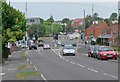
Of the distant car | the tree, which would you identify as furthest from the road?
the tree

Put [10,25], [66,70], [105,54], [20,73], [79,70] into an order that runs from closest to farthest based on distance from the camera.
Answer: [20,73], [79,70], [66,70], [105,54], [10,25]

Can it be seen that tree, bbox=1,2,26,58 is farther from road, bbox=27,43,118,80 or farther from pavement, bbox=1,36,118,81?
road, bbox=27,43,118,80

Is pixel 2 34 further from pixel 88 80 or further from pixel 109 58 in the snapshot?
pixel 88 80

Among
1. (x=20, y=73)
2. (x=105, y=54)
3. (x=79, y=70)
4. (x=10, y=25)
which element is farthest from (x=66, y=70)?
(x=10, y=25)

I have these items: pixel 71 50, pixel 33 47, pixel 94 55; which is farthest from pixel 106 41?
pixel 94 55

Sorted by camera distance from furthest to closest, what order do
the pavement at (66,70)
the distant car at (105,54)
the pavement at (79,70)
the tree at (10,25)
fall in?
1. the tree at (10,25)
2. the distant car at (105,54)
3. the pavement at (66,70)
4. the pavement at (79,70)

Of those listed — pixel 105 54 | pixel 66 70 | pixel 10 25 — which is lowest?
pixel 66 70

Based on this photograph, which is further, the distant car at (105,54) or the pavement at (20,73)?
the distant car at (105,54)

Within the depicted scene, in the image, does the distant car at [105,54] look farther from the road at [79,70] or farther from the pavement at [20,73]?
the pavement at [20,73]

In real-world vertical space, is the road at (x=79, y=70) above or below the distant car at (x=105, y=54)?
below

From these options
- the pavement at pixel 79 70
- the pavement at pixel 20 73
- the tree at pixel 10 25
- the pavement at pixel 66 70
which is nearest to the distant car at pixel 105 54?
the pavement at pixel 66 70

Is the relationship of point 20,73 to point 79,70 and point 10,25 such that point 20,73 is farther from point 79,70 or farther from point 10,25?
point 10,25

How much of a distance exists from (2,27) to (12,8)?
448cm

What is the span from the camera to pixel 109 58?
44844mm
